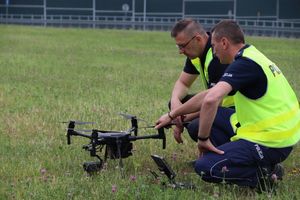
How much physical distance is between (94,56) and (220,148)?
19.6 meters

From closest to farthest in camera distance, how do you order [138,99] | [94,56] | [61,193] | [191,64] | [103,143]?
[61,193]
[103,143]
[191,64]
[138,99]
[94,56]

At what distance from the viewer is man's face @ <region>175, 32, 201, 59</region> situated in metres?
6.40

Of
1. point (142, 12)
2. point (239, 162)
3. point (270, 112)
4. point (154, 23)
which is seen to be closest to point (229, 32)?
point (270, 112)

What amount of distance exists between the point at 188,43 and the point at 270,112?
4.04 feet

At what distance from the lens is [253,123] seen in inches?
225

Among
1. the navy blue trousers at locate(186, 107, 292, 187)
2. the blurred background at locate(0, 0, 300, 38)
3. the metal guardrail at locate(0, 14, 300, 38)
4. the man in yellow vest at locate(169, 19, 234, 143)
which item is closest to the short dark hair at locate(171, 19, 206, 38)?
the man in yellow vest at locate(169, 19, 234, 143)

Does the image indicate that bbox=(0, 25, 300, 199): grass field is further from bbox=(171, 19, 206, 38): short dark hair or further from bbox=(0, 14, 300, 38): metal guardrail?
bbox=(0, 14, 300, 38): metal guardrail

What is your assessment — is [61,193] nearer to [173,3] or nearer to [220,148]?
[220,148]

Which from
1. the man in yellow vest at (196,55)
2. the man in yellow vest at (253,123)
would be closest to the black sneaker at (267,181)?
the man in yellow vest at (253,123)

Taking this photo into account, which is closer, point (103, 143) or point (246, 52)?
point (246, 52)

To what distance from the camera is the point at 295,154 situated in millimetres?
7641

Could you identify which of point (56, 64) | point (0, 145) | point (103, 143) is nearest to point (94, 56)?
point (56, 64)

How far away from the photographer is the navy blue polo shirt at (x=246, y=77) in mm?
5434

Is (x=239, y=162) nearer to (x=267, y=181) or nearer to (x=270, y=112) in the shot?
(x=267, y=181)
